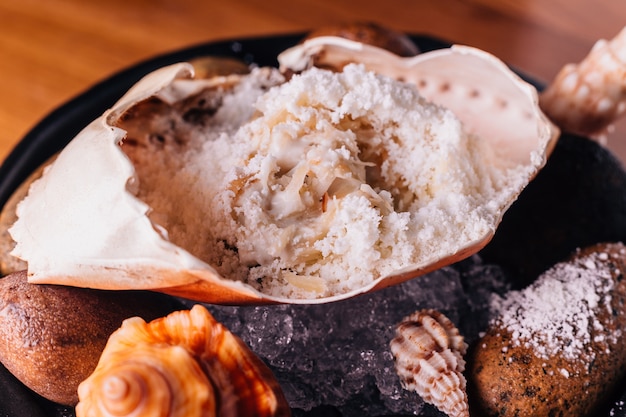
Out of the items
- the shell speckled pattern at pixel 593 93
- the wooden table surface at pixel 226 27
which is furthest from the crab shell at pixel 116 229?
the wooden table surface at pixel 226 27

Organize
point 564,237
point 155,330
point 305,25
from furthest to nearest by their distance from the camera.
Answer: point 305,25, point 564,237, point 155,330

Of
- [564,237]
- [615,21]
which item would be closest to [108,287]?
[564,237]

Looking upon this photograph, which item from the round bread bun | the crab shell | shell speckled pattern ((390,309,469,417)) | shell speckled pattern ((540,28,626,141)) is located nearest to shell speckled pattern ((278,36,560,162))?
the crab shell

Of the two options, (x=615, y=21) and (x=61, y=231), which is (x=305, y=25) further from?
(x=61, y=231)

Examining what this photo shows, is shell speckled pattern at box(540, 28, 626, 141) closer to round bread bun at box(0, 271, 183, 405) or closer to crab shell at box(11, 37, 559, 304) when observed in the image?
crab shell at box(11, 37, 559, 304)

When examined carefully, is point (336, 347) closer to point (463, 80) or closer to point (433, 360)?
point (433, 360)

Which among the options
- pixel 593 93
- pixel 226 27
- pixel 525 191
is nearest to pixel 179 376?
pixel 525 191
